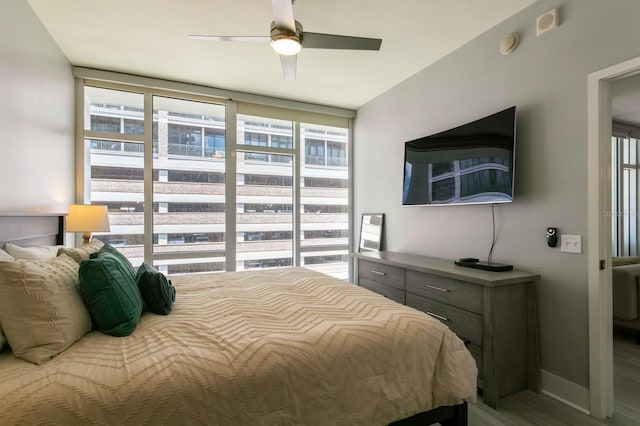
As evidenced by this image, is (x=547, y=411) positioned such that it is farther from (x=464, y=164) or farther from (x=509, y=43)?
(x=509, y=43)

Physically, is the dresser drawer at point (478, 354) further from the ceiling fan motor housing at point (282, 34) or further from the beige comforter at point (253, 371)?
the ceiling fan motor housing at point (282, 34)

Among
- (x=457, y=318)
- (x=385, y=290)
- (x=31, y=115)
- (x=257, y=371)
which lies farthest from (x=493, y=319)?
(x=31, y=115)

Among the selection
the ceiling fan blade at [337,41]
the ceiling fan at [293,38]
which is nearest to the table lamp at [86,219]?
the ceiling fan at [293,38]

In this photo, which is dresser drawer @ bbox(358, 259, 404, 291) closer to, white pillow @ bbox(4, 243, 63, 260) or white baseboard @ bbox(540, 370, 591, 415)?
white baseboard @ bbox(540, 370, 591, 415)

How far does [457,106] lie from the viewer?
2900 millimetres

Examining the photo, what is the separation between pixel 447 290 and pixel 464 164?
3.56ft

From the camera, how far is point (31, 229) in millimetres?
2182

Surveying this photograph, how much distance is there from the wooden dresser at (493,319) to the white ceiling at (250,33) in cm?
194

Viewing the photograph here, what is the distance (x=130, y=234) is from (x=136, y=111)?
140 cm

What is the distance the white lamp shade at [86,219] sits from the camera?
2691mm

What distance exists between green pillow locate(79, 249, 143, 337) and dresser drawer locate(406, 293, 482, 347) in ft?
6.61

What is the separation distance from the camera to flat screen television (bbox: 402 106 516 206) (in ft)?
7.63

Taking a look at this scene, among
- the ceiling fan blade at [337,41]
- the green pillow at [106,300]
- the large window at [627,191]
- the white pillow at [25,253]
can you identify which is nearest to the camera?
the green pillow at [106,300]

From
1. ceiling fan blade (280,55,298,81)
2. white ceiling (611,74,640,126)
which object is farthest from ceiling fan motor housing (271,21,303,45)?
white ceiling (611,74,640,126)
